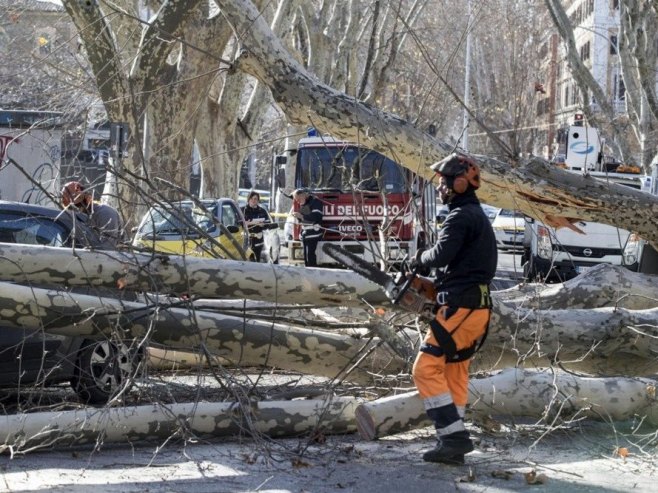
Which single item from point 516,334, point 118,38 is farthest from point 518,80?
point 516,334

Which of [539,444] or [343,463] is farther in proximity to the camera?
[539,444]

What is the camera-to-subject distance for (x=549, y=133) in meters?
58.1

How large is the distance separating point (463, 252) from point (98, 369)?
316cm

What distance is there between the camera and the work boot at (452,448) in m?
6.48

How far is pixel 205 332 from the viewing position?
297 inches

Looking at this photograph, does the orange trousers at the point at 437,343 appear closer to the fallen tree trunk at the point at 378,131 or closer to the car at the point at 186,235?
the car at the point at 186,235

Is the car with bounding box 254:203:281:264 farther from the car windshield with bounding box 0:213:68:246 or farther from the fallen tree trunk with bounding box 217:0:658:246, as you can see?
the car windshield with bounding box 0:213:68:246

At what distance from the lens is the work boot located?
6.48 meters

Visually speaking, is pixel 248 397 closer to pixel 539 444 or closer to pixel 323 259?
pixel 539 444

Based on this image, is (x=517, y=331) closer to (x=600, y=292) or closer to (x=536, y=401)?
(x=536, y=401)

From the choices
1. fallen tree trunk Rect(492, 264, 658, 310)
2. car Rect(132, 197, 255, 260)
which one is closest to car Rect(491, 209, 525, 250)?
car Rect(132, 197, 255, 260)

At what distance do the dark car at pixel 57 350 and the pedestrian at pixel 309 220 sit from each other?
8758 millimetres

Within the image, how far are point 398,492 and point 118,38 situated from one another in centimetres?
1699

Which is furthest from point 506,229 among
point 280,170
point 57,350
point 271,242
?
point 57,350
